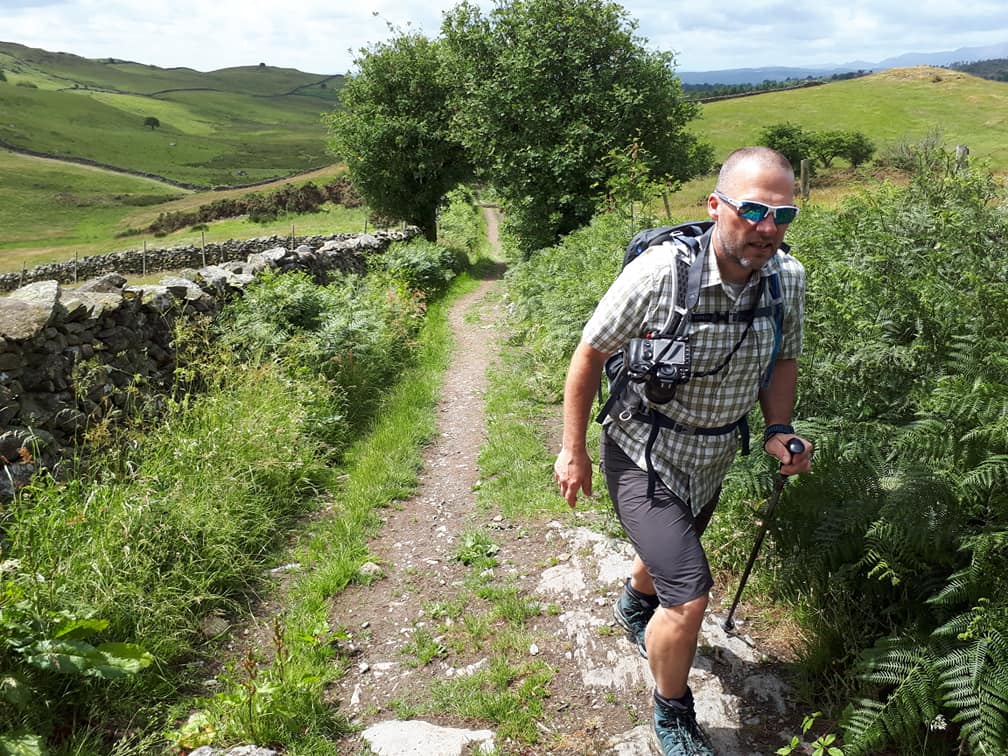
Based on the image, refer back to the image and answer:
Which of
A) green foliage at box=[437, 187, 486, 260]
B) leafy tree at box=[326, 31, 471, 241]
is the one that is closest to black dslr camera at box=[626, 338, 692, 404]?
green foliage at box=[437, 187, 486, 260]

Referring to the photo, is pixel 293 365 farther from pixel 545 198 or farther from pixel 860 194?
pixel 545 198

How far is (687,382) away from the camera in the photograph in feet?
8.90

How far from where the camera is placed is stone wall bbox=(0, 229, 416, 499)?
510cm

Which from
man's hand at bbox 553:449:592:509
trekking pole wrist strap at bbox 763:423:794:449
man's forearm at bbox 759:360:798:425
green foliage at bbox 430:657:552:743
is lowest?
green foliage at bbox 430:657:552:743

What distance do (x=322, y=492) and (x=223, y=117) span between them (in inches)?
8375

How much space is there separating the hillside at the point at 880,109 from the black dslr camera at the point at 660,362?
6300 centimetres

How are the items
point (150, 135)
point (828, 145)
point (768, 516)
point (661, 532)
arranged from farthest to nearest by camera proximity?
point (150, 135) < point (828, 145) < point (768, 516) < point (661, 532)

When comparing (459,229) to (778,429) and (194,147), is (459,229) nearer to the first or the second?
(778,429)

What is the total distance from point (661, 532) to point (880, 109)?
9074 centimetres

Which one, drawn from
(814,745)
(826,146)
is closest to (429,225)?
(814,745)

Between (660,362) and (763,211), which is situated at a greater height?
(763,211)

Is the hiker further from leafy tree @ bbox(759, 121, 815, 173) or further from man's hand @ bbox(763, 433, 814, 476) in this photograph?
leafy tree @ bbox(759, 121, 815, 173)

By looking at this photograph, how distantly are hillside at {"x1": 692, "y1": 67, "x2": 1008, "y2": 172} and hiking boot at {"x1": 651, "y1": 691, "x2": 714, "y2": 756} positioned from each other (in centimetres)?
6337

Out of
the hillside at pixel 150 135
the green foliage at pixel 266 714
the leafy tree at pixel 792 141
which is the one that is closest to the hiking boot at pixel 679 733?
the green foliage at pixel 266 714
